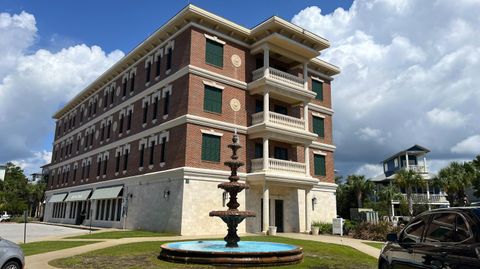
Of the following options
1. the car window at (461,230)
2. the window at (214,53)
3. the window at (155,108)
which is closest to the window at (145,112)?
the window at (155,108)

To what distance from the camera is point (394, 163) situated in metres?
61.3

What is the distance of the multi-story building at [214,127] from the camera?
25781 mm

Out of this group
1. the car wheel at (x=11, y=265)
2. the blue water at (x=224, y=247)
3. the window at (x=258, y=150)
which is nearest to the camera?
the car wheel at (x=11, y=265)

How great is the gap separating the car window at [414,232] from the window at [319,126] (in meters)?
28.3

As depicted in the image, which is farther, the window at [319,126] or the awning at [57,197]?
the awning at [57,197]

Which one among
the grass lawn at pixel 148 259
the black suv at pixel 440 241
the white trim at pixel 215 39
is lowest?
the grass lawn at pixel 148 259

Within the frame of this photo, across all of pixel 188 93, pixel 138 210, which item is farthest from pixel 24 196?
pixel 188 93

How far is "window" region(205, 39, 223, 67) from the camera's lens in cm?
2762

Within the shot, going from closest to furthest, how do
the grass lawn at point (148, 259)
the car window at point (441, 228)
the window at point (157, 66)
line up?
1. the car window at point (441, 228)
2. the grass lawn at point (148, 259)
3. the window at point (157, 66)

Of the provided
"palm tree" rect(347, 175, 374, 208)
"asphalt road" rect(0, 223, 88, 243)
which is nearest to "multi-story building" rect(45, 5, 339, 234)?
"asphalt road" rect(0, 223, 88, 243)

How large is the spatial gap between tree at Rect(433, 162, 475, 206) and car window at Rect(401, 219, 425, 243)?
45.2m

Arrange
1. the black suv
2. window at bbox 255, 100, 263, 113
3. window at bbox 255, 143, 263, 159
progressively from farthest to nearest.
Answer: window at bbox 255, 100, 263, 113
window at bbox 255, 143, 263, 159
the black suv

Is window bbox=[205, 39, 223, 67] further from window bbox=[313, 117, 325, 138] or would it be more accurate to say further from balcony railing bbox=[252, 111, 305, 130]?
window bbox=[313, 117, 325, 138]

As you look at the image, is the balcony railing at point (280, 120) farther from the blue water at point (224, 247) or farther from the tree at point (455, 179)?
the tree at point (455, 179)
